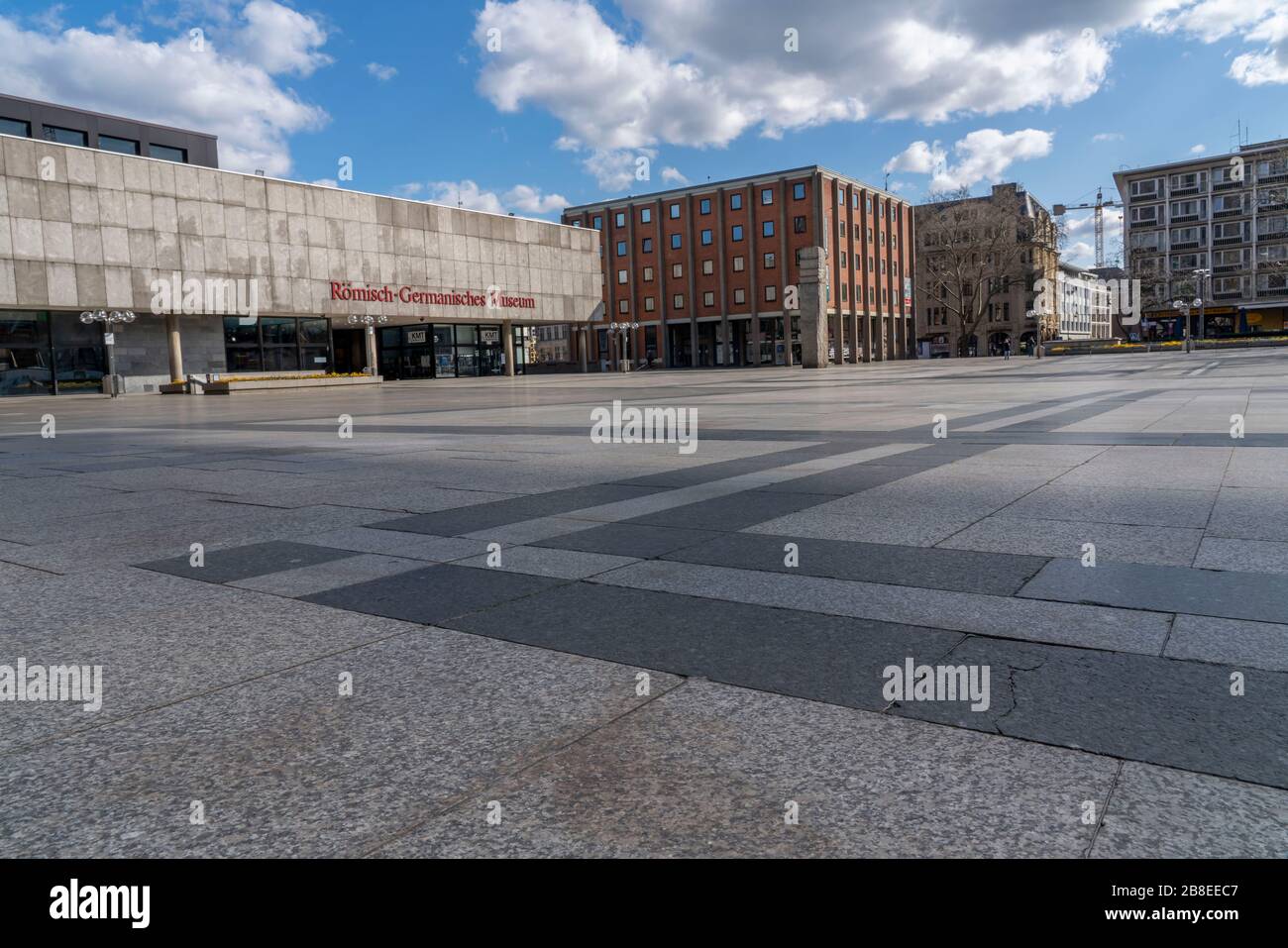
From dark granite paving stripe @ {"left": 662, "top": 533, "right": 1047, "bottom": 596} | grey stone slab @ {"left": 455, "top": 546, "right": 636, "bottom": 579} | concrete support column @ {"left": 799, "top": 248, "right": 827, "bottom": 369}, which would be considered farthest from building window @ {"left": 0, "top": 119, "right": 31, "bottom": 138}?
dark granite paving stripe @ {"left": 662, "top": 533, "right": 1047, "bottom": 596}

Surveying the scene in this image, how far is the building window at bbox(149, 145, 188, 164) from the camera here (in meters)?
60.5

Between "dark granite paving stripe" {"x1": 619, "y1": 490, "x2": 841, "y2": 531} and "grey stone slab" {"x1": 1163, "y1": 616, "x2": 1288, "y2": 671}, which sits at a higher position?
"dark granite paving stripe" {"x1": 619, "y1": 490, "x2": 841, "y2": 531}

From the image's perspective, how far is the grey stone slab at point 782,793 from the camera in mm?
2395

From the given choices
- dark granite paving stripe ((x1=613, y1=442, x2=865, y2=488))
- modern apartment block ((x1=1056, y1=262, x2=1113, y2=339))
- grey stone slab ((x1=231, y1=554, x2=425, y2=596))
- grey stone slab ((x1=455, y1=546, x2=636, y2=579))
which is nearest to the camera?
grey stone slab ((x1=231, y1=554, x2=425, y2=596))

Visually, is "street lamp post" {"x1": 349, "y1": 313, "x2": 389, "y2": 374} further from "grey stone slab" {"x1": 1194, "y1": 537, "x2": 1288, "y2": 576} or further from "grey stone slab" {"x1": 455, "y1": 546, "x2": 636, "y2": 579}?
"grey stone slab" {"x1": 1194, "y1": 537, "x2": 1288, "y2": 576}

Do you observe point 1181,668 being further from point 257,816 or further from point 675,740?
point 257,816

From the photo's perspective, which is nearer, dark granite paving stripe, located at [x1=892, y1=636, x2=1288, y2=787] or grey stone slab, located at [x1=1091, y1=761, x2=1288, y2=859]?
grey stone slab, located at [x1=1091, y1=761, x2=1288, y2=859]

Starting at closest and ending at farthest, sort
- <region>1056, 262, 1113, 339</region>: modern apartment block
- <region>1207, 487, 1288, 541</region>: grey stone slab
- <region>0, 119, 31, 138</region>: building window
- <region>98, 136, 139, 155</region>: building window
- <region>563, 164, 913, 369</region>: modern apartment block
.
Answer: <region>1207, 487, 1288, 541</region>: grey stone slab
<region>0, 119, 31, 138</region>: building window
<region>98, 136, 139, 155</region>: building window
<region>563, 164, 913, 369</region>: modern apartment block
<region>1056, 262, 1113, 339</region>: modern apartment block

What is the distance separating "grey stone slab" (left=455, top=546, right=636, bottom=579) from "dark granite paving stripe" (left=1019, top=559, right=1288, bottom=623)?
2360 millimetres

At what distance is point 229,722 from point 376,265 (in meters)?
52.1

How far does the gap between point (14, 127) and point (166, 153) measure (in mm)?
9969

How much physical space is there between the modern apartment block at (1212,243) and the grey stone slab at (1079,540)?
9588cm

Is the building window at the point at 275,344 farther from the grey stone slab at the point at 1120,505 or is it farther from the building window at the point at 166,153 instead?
the grey stone slab at the point at 1120,505
